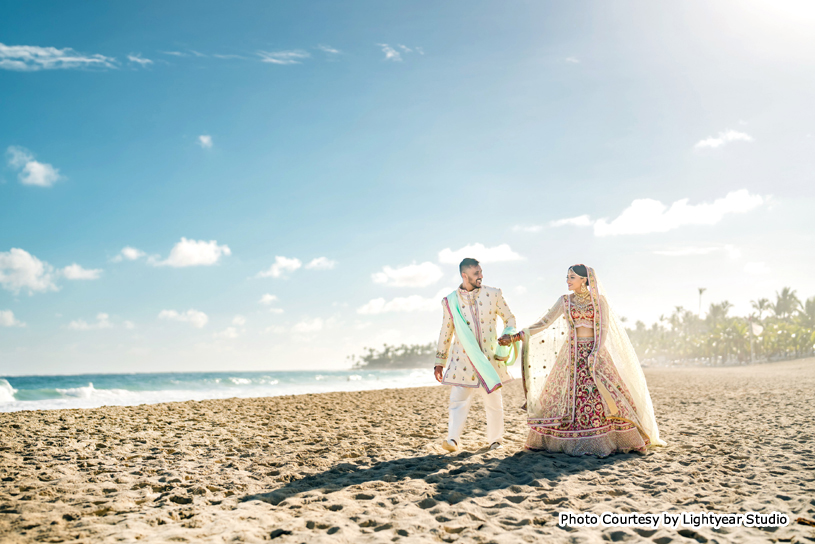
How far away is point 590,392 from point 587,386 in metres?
0.06

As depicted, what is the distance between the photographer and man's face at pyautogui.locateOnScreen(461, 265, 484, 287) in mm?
5250

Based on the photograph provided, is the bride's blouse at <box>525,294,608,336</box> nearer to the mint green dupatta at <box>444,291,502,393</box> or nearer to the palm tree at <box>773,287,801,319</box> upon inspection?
the mint green dupatta at <box>444,291,502,393</box>

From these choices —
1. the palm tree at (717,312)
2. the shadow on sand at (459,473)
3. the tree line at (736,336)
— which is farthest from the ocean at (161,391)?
the palm tree at (717,312)

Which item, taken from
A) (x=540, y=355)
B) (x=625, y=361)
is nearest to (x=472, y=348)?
(x=540, y=355)

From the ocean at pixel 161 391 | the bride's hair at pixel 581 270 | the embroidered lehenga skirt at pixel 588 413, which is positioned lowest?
the ocean at pixel 161 391

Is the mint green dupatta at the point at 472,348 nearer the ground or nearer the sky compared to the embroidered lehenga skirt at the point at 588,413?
nearer the sky

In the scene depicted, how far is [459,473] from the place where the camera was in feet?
14.1

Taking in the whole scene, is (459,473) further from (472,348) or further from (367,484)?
(472,348)

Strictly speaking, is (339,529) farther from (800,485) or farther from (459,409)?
(800,485)

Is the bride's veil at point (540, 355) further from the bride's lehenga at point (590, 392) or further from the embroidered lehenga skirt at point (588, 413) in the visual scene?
the embroidered lehenga skirt at point (588, 413)

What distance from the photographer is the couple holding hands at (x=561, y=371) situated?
4934mm

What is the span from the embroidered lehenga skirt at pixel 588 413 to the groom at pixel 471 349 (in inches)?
21.4

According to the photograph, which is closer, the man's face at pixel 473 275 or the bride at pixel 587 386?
the bride at pixel 587 386

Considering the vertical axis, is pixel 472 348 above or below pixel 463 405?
above
